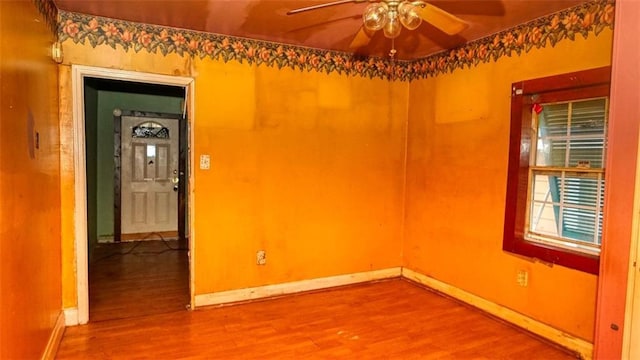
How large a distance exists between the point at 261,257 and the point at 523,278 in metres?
2.26

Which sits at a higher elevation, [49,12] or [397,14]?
[49,12]

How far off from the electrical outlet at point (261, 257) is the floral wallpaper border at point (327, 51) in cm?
177

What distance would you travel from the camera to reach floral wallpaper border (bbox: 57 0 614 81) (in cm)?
275

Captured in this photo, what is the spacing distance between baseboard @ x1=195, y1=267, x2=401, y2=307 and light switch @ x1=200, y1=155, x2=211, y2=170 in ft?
3.75

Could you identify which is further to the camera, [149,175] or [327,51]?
[149,175]

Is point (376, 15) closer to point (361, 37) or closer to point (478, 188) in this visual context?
point (361, 37)

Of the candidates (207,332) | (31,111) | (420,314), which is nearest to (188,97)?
(31,111)

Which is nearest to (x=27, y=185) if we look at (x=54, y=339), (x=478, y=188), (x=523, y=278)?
(x=54, y=339)

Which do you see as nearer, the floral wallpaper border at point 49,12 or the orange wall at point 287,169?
the floral wallpaper border at point 49,12

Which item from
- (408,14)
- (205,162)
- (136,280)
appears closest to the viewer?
(408,14)

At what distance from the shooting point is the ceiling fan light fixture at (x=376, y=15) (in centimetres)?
190

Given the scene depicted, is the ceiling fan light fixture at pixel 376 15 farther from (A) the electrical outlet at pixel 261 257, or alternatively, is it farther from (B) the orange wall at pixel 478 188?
(A) the electrical outlet at pixel 261 257

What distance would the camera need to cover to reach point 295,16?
2.92 metres

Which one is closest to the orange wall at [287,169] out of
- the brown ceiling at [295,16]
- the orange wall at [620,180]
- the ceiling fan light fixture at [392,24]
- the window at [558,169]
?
the brown ceiling at [295,16]
